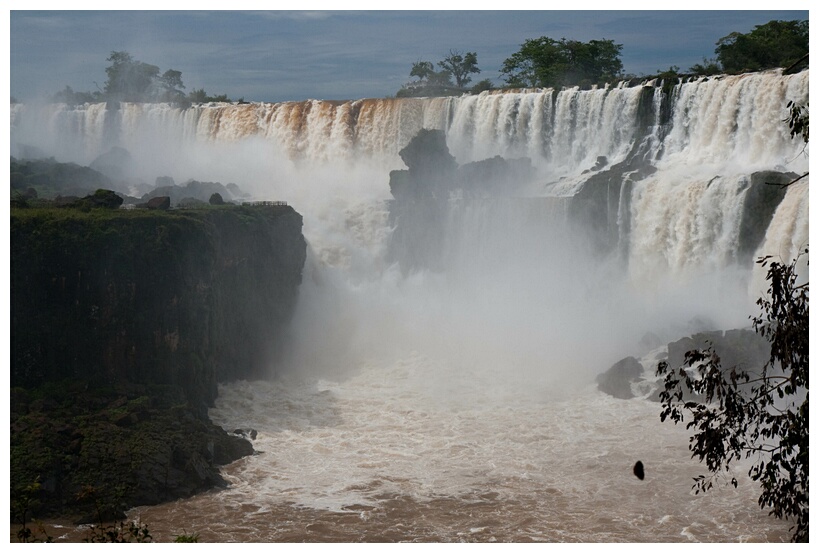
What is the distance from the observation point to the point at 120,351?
23.0 metres

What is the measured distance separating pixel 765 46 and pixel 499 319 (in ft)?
60.7

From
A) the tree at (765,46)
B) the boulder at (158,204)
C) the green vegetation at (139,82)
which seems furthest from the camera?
the green vegetation at (139,82)

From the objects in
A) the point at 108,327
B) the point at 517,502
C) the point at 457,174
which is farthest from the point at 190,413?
the point at 457,174

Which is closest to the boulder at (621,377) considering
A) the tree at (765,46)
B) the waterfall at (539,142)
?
the waterfall at (539,142)

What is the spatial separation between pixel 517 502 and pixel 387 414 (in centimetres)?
632

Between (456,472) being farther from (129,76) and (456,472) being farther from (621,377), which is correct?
(129,76)

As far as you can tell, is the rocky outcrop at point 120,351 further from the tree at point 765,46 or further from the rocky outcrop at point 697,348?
the tree at point 765,46

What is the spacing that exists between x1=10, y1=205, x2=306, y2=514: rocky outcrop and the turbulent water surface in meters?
0.98

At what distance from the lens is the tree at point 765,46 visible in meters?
40.5

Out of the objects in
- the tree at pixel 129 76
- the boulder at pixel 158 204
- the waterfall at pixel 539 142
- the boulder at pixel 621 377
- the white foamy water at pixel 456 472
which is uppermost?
the tree at pixel 129 76

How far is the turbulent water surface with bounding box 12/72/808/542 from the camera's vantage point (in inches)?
726

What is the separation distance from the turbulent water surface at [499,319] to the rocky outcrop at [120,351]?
978 mm

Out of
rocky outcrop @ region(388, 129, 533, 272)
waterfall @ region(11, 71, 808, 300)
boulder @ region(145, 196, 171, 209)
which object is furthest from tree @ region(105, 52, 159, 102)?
boulder @ region(145, 196, 171, 209)

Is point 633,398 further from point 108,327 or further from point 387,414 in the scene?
point 108,327
